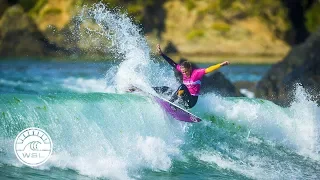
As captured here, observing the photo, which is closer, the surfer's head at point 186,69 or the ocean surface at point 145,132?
the ocean surface at point 145,132

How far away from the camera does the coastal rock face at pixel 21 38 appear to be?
1537 inches

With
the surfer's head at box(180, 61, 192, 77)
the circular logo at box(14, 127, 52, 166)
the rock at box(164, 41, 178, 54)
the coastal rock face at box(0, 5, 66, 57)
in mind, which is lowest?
the circular logo at box(14, 127, 52, 166)

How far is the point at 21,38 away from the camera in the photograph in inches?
1577

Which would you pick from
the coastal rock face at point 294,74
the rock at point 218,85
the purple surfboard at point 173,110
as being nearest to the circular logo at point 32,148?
the purple surfboard at point 173,110

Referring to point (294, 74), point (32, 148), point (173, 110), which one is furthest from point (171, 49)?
point (32, 148)

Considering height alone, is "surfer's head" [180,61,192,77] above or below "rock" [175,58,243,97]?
below

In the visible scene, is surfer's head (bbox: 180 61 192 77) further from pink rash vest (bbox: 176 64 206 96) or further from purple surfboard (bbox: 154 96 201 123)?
purple surfboard (bbox: 154 96 201 123)

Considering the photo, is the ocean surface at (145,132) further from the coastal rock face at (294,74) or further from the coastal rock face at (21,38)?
the coastal rock face at (21,38)

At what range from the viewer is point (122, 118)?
997cm

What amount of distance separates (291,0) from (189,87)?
4153 cm

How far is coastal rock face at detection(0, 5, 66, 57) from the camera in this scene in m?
39.0

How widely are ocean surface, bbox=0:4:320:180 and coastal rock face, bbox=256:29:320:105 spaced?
6054 millimetres

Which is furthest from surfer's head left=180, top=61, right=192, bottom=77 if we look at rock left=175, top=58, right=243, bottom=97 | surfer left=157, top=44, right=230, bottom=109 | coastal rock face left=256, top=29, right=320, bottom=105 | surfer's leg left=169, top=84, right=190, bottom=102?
coastal rock face left=256, top=29, right=320, bottom=105

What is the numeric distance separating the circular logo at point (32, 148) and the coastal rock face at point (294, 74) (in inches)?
452
